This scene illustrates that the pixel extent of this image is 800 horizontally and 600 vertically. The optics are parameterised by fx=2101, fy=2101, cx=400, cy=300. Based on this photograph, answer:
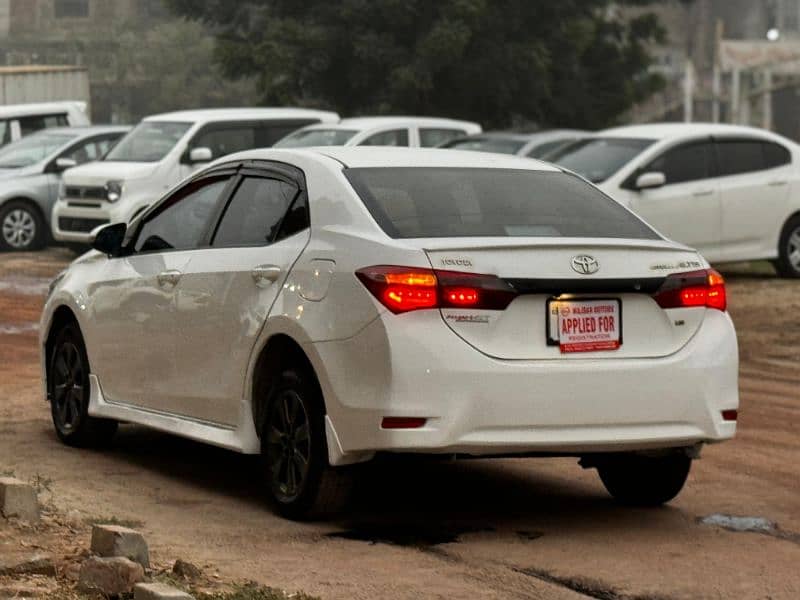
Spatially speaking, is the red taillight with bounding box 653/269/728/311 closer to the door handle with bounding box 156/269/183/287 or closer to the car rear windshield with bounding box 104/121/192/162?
the door handle with bounding box 156/269/183/287

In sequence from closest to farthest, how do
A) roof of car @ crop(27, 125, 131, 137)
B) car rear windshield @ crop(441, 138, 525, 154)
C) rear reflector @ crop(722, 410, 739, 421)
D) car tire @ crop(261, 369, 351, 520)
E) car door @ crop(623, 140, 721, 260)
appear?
car tire @ crop(261, 369, 351, 520)
rear reflector @ crop(722, 410, 739, 421)
car door @ crop(623, 140, 721, 260)
car rear windshield @ crop(441, 138, 525, 154)
roof of car @ crop(27, 125, 131, 137)

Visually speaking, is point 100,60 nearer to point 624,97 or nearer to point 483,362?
point 624,97

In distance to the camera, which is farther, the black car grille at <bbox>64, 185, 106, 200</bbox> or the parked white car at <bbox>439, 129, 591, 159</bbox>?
the parked white car at <bbox>439, 129, 591, 159</bbox>

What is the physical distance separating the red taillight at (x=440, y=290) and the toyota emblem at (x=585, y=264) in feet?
0.93

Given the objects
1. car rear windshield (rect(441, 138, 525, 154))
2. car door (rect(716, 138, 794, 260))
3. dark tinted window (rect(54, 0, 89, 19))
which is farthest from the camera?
dark tinted window (rect(54, 0, 89, 19))

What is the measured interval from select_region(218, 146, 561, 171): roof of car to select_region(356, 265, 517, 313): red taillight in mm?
1138

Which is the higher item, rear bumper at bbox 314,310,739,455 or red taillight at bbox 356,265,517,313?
red taillight at bbox 356,265,517,313

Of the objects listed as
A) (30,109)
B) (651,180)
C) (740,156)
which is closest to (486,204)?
(651,180)

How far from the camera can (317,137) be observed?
85.0 ft

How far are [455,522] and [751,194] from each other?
14657 mm

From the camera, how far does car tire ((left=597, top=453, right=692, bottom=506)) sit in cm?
897

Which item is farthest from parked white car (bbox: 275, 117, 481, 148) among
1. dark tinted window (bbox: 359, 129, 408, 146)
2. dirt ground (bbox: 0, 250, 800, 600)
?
dirt ground (bbox: 0, 250, 800, 600)

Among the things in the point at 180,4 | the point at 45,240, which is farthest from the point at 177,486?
the point at 180,4

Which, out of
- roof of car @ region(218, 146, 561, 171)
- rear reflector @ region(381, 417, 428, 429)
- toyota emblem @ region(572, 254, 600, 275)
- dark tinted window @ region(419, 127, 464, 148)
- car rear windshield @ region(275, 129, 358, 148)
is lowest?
dark tinted window @ region(419, 127, 464, 148)
